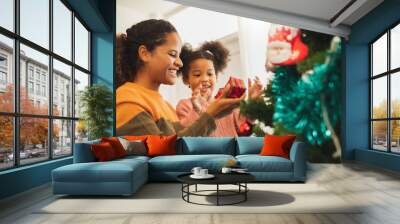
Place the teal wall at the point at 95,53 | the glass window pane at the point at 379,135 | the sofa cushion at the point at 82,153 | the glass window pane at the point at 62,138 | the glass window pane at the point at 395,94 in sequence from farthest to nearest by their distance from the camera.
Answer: the glass window pane at the point at 379,135, the glass window pane at the point at 395,94, the glass window pane at the point at 62,138, the sofa cushion at the point at 82,153, the teal wall at the point at 95,53

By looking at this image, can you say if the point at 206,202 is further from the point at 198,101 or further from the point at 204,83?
the point at 204,83

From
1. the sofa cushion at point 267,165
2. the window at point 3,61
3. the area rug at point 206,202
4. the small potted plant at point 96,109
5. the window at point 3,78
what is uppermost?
the window at point 3,61

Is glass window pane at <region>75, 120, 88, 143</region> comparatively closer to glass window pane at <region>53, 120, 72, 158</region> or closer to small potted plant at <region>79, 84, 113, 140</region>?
small potted plant at <region>79, 84, 113, 140</region>

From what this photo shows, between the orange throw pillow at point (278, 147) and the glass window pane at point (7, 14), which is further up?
the glass window pane at point (7, 14)

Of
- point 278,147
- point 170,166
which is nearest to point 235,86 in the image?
point 278,147

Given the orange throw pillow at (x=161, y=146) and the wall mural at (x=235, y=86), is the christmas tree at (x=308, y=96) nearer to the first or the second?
the wall mural at (x=235, y=86)

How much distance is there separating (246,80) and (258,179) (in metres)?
3.95

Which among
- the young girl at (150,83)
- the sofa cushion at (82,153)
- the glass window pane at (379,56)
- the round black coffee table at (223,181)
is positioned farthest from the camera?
the young girl at (150,83)

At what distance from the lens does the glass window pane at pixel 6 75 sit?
4.77 m

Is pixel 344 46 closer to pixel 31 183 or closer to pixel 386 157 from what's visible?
pixel 386 157

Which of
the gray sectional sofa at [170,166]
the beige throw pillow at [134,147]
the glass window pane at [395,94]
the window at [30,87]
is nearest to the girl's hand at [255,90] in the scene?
the gray sectional sofa at [170,166]

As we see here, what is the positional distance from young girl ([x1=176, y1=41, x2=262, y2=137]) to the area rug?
405 cm

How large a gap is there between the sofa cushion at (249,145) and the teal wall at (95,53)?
10.3 ft

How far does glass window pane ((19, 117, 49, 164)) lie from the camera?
5332 mm
